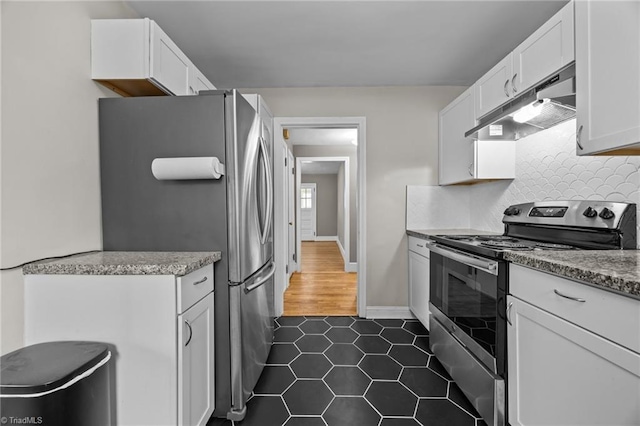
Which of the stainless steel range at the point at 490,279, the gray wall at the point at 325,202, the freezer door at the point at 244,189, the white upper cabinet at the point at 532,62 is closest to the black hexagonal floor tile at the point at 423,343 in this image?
the stainless steel range at the point at 490,279

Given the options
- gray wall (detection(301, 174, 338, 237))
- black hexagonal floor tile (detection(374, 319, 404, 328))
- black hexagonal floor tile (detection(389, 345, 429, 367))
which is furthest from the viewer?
gray wall (detection(301, 174, 338, 237))

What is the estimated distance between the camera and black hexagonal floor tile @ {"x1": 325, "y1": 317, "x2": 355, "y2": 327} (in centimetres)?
283

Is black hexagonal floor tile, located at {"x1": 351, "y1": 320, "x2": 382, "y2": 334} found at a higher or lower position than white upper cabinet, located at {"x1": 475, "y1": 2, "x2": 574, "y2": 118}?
lower

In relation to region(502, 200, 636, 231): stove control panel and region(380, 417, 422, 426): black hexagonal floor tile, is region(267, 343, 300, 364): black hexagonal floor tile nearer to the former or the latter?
region(380, 417, 422, 426): black hexagonal floor tile

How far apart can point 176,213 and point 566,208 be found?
7.10 ft

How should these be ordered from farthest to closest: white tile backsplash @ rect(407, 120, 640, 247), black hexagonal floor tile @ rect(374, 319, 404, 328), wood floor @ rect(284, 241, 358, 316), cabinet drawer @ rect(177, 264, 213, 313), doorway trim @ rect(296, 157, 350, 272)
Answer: doorway trim @ rect(296, 157, 350, 272)
wood floor @ rect(284, 241, 358, 316)
black hexagonal floor tile @ rect(374, 319, 404, 328)
white tile backsplash @ rect(407, 120, 640, 247)
cabinet drawer @ rect(177, 264, 213, 313)

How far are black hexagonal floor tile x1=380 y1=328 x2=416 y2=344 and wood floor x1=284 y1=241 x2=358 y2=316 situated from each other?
507 millimetres

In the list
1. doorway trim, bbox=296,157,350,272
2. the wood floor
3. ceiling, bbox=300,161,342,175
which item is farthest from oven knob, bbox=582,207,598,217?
ceiling, bbox=300,161,342,175

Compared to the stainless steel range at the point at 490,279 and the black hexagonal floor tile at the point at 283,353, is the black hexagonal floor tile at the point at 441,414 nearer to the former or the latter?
the stainless steel range at the point at 490,279

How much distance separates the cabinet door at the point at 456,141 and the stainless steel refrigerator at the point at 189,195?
1802 mm

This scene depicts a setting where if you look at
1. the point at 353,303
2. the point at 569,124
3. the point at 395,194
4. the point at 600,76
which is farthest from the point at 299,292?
the point at 600,76

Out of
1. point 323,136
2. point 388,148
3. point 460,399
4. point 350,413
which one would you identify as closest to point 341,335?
point 350,413

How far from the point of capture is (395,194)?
306 cm

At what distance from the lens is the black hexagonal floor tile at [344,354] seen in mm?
2150
